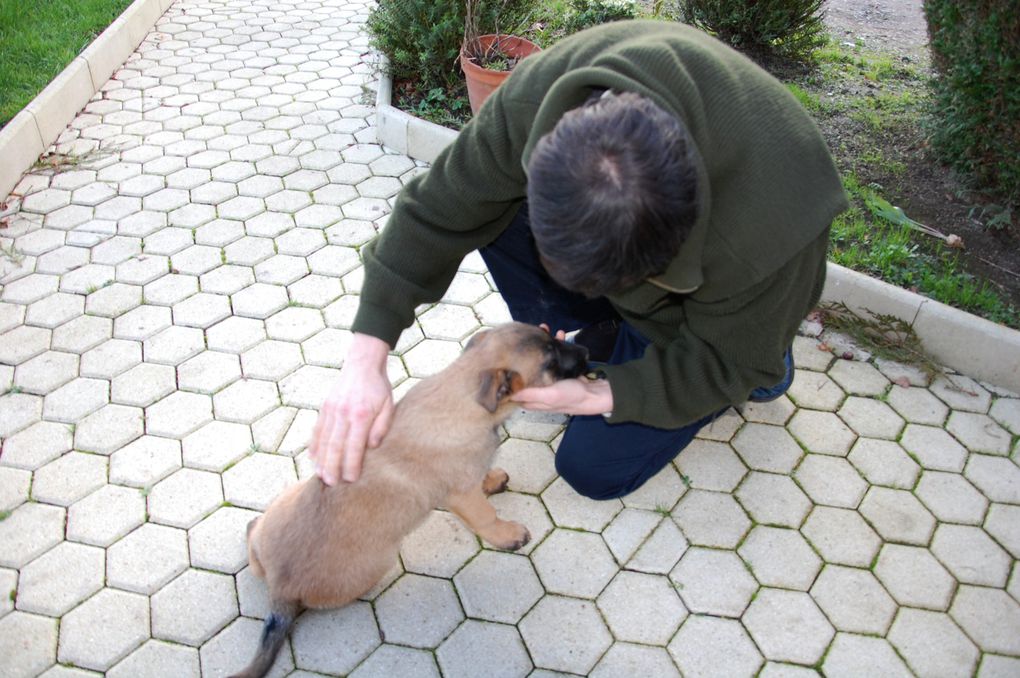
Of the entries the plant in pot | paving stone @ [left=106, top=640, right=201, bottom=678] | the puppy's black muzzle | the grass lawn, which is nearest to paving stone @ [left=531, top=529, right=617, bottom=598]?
the puppy's black muzzle

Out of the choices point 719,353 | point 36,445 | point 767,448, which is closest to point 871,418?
point 767,448

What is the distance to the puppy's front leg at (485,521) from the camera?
327cm

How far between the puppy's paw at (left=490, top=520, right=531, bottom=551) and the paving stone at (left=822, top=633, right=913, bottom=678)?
1412 mm

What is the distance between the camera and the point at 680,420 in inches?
119

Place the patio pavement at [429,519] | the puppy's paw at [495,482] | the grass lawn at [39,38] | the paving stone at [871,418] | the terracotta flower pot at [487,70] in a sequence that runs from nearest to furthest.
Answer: the patio pavement at [429,519], the puppy's paw at [495,482], the paving stone at [871,418], the terracotta flower pot at [487,70], the grass lawn at [39,38]

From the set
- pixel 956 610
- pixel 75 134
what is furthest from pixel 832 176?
pixel 75 134

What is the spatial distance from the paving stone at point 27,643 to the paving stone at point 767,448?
3.42m

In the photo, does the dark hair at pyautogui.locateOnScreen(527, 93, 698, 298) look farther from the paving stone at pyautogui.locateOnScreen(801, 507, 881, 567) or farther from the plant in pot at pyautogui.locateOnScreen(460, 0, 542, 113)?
the plant in pot at pyautogui.locateOnScreen(460, 0, 542, 113)

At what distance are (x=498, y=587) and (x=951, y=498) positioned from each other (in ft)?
7.82

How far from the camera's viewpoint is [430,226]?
3129mm

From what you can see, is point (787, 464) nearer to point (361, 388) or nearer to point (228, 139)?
point (361, 388)

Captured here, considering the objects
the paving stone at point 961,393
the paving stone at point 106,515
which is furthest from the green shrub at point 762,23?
the paving stone at point 106,515

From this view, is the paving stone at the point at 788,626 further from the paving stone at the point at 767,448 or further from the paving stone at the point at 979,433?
the paving stone at the point at 979,433

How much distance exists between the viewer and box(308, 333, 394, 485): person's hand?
9.54ft
